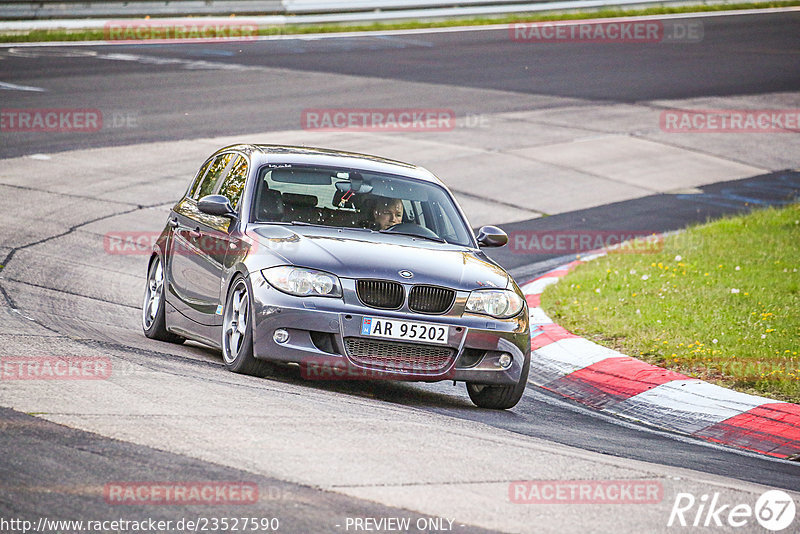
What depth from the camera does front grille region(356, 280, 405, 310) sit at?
25.5ft

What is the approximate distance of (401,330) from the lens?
7.71m

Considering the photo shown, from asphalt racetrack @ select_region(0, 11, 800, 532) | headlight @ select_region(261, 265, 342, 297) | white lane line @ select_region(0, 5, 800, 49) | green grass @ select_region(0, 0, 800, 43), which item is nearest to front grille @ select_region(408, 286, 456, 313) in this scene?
headlight @ select_region(261, 265, 342, 297)

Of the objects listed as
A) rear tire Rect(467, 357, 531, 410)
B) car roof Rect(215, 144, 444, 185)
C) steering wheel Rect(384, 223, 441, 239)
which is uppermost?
car roof Rect(215, 144, 444, 185)

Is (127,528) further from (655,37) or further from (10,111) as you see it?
(655,37)

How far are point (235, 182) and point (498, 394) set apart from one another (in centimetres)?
262

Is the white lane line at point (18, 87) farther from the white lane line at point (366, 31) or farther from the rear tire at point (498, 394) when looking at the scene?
the rear tire at point (498, 394)

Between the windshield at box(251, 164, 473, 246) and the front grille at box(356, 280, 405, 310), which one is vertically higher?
the windshield at box(251, 164, 473, 246)

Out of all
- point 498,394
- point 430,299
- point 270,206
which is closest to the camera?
point 430,299

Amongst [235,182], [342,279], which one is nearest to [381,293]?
[342,279]

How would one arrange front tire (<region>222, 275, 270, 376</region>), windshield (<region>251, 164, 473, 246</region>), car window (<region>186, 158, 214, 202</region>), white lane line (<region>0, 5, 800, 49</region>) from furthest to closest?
white lane line (<region>0, 5, 800, 49</region>) < car window (<region>186, 158, 214, 202</region>) < windshield (<region>251, 164, 473, 246</region>) < front tire (<region>222, 275, 270, 376</region>)

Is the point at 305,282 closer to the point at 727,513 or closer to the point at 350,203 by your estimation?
the point at 350,203

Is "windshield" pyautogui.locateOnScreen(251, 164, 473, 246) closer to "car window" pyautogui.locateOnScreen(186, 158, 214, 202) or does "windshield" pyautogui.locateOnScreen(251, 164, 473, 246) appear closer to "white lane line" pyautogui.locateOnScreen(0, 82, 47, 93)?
"car window" pyautogui.locateOnScreen(186, 158, 214, 202)

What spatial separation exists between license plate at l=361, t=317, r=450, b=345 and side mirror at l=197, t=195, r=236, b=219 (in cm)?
160

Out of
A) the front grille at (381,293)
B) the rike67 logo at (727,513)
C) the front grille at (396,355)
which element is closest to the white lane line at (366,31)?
the front grille at (381,293)
